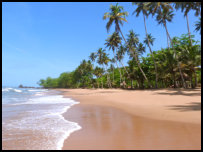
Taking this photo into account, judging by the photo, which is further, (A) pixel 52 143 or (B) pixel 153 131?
(B) pixel 153 131

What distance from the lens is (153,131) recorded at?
3.73 m

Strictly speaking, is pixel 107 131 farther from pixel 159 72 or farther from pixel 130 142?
pixel 159 72

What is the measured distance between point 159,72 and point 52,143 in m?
29.3

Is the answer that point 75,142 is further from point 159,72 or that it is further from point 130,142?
point 159,72

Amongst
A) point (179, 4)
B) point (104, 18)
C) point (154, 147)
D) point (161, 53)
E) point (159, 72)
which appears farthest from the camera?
point (161, 53)

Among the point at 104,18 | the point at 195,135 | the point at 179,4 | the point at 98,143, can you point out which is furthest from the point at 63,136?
the point at 104,18

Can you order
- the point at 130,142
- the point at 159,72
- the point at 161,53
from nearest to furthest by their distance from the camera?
the point at 130,142 → the point at 159,72 → the point at 161,53

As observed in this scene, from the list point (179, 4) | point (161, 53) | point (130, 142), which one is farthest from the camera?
point (161, 53)

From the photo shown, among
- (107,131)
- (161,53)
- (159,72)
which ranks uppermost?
(161,53)

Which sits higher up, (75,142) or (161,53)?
(161,53)

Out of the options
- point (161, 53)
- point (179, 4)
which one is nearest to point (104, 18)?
point (179, 4)

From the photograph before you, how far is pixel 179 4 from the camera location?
19.6m

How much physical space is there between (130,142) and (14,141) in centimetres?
273

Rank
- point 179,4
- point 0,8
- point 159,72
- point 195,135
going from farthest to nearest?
point 159,72 → point 179,4 → point 0,8 → point 195,135
